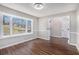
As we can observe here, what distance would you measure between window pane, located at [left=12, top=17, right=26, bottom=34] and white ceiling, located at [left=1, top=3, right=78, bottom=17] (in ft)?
0.63

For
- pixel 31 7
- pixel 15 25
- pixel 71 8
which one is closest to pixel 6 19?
pixel 15 25

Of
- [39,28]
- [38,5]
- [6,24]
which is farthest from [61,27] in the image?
[6,24]

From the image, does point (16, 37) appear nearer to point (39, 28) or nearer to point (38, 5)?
point (39, 28)

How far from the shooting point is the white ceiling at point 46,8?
1.21 meters

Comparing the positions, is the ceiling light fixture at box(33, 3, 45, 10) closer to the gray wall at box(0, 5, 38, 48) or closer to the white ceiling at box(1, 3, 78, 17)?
the white ceiling at box(1, 3, 78, 17)

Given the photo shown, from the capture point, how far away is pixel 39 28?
1.39m

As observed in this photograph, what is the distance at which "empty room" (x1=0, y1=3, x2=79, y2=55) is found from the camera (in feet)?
4.07

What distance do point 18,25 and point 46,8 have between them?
23.5 inches

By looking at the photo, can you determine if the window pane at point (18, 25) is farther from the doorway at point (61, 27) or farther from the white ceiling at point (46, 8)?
the doorway at point (61, 27)

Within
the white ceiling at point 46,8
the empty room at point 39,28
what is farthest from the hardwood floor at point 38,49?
the white ceiling at point 46,8

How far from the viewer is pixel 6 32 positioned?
1.29 m

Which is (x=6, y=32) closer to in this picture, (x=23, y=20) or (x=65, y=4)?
(x=23, y=20)

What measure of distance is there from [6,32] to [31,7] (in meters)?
0.63

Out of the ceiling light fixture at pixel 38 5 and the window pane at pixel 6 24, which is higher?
the ceiling light fixture at pixel 38 5
